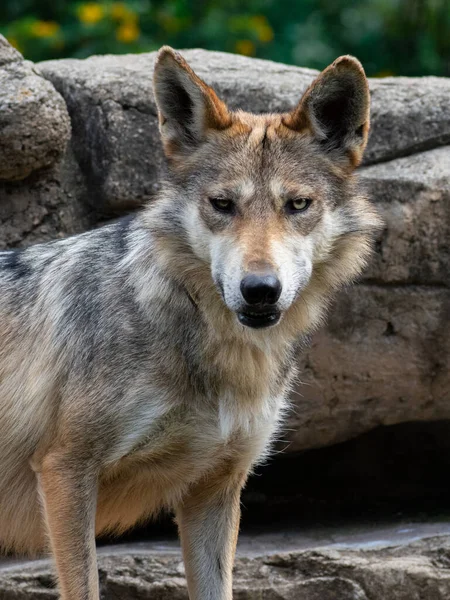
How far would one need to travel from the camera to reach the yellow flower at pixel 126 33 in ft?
29.7

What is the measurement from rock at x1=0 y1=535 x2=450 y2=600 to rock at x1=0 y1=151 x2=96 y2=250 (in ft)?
6.45

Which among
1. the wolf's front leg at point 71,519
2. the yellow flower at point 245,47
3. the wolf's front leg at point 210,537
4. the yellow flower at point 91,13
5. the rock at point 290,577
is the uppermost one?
the yellow flower at point 91,13

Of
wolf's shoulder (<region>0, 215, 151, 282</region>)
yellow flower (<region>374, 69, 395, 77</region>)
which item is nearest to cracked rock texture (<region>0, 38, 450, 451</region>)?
wolf's shoulder (<region>0, 215, 151, 282</region>)

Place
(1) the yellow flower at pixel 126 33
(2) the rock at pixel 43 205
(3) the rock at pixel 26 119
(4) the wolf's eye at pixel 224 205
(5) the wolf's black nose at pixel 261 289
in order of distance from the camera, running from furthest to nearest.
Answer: (1) the yellow flower at pixel 126 33
(2) the rock at pixel 43 205
(3) the rock at pixel 26 119
(4) the wolf's eye at pixel 224 205
(5) the wolf's black nose at pixel 261 289

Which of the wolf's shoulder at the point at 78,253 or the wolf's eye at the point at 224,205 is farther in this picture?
the wolf's shoulder at the point at 78,253

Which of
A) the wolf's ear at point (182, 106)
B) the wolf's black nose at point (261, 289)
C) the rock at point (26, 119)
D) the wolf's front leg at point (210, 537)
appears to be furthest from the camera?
the rock at point (26, 119)

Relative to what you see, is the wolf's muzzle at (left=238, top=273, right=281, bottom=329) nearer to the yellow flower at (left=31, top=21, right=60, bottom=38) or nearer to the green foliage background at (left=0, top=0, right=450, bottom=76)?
the green foliage background at (left=0, top=0, right=450, bottom=76)

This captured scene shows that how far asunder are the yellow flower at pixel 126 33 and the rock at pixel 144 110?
8.13 ft

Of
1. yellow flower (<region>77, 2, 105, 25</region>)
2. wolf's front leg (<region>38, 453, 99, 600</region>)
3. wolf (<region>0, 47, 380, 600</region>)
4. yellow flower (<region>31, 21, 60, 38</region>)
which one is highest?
yellow flower (<region>77, 2, 105, 25</region>)

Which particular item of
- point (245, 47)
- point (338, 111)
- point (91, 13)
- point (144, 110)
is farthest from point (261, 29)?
point (338, 111)

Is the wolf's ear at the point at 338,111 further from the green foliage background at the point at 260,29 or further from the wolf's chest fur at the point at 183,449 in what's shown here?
the green foliage background at the point at 260,29

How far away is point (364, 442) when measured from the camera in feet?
24.6

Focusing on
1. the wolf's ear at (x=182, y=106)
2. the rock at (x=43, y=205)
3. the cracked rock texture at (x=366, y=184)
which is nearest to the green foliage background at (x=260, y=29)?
the cracked rock texture at (x=366, y=184)

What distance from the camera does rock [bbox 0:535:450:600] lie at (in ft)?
19.3
